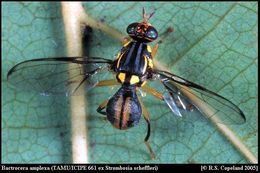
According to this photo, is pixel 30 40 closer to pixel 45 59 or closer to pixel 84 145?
pixel 45 59

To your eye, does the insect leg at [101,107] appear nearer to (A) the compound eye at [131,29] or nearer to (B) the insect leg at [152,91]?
(B) the insect leg at [152,91]

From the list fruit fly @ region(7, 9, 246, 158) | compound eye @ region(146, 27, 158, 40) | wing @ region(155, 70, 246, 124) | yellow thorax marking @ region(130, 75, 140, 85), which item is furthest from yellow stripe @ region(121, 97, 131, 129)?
compound eye @ region(146, 27, 158, 40)

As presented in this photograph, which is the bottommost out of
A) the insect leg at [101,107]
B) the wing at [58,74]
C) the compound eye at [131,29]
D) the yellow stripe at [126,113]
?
the yellow stripe at [126,113]

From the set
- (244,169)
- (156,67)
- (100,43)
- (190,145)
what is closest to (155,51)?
(156,67)

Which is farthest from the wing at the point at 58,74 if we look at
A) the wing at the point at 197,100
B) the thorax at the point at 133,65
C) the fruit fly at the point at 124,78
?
the wing at the point at 197,100

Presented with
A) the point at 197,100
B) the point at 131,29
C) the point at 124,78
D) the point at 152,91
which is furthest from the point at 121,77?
the point at 197,100

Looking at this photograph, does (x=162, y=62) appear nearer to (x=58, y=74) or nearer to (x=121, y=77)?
(x=121, y=77)
